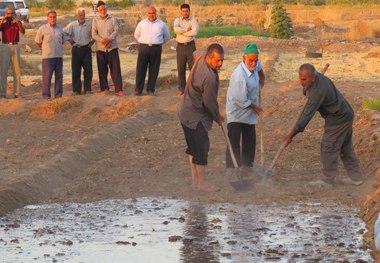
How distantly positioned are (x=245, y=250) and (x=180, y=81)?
9743mm

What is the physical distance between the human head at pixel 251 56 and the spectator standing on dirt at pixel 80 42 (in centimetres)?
735

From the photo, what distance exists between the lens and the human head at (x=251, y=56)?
406 inches

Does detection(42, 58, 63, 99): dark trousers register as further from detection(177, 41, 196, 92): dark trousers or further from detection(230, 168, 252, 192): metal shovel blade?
Answer: detection(230, 168, 252, 192): metal shovel blade

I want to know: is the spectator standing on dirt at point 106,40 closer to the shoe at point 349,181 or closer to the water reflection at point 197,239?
the shoe at point 349,181

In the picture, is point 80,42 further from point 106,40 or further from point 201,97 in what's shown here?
point 201,97

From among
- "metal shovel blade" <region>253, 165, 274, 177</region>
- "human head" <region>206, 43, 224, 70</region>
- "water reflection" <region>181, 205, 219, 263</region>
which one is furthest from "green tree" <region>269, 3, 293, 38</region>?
"water reflection" <region>181, 205, 219, 263</region>

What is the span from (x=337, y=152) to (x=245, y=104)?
1089 millimetres

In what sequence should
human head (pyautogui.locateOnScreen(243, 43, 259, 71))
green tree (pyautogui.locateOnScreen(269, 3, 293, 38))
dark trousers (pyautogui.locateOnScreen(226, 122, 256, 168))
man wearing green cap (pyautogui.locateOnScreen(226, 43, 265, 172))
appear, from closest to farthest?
human head (pyautogui.locateOnScreen(243, 43, 259, 71)), man wearing green cap (pyautogui.locateOnScreen(226, 43, 265, 172)), dark trousers (pyautogui.locateOnScreen(226, 122, 256, 168)), green tree (pyautogui.locateOnScreen(269, 3, 293, 38))

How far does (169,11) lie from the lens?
56000mm

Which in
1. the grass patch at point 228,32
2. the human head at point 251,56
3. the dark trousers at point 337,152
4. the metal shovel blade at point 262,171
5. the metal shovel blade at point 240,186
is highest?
the human head at point 251,56

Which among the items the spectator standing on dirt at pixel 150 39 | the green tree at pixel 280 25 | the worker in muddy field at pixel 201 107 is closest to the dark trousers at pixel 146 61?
the spectator standing on dirt at pixel 150 39

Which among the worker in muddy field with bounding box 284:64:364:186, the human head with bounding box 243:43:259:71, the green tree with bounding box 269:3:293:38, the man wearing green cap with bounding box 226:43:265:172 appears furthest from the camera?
the green tree with bounding box 269:3:293:38

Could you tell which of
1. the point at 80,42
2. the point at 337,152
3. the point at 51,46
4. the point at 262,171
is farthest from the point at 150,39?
the point at 337,152

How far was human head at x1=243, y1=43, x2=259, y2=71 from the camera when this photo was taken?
33.8 feet
